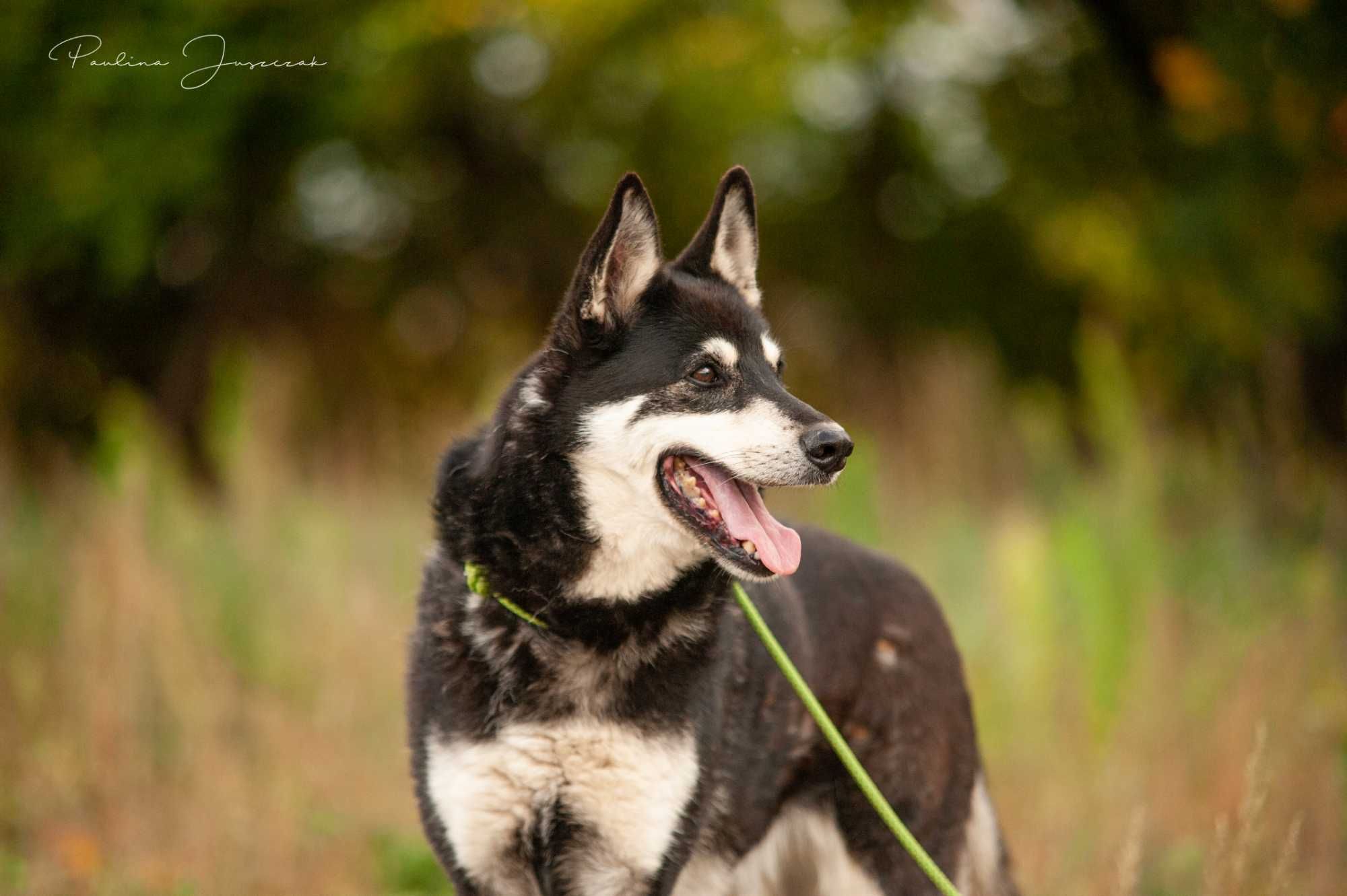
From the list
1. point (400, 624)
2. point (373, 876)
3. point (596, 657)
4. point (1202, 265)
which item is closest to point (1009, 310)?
point (1202, 265)

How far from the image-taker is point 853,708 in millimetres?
3453

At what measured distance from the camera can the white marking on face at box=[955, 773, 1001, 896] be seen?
3.57m

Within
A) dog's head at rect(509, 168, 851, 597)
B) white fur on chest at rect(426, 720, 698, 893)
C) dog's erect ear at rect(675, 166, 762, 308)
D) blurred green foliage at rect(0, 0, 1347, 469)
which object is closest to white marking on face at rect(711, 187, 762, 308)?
dog's erect ear at rect(675, 166, 762, 308)

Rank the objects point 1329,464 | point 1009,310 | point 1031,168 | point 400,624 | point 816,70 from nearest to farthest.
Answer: point 400,624
point 1329,464
point 1031,168
point 816,70
point 1009,310

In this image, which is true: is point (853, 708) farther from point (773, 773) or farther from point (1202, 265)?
point (1202, 265)

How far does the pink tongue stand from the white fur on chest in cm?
54

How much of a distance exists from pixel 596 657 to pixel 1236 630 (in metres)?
4.18

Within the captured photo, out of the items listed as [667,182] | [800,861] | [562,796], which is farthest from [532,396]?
[667,182]

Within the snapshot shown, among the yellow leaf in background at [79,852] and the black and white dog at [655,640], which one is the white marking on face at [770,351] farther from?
the yellow leaf in background at [79,852]

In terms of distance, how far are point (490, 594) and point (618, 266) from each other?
0.90m

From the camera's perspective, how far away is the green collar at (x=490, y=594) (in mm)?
3072

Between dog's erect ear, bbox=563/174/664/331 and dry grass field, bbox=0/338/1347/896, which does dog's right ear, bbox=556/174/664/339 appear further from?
dry grass field, bbox=0/338/1347/896

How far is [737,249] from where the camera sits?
11.5 feet

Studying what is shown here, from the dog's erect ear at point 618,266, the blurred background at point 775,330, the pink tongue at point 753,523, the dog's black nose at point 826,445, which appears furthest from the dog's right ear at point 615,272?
the blurred background at point 775,330
